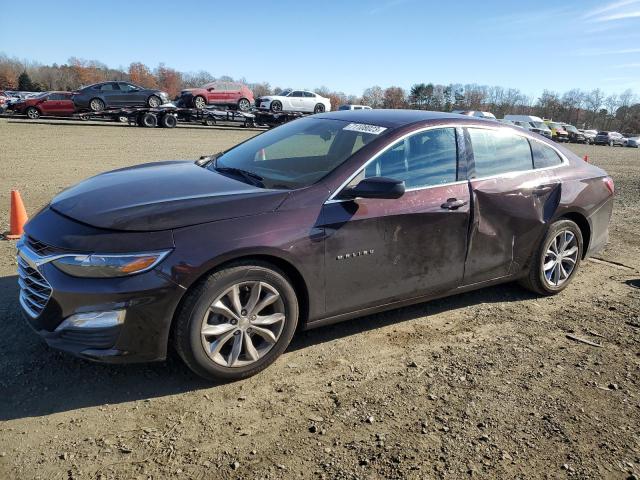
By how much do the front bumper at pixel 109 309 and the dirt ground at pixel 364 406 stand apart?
350mm

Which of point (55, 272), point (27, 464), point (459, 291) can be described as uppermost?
point (55, 272)

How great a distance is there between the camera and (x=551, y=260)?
485 centimetres

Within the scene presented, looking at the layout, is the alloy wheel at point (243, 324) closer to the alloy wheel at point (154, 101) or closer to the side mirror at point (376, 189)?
the side mirror at point (376, 189)

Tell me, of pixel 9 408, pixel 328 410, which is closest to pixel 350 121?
pixel 328 410

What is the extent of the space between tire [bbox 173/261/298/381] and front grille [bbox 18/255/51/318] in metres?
0.80

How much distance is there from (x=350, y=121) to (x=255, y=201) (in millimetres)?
1460

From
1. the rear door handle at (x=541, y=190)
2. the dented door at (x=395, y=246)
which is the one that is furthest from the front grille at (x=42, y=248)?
the rear door handle at (x=541, y=190)

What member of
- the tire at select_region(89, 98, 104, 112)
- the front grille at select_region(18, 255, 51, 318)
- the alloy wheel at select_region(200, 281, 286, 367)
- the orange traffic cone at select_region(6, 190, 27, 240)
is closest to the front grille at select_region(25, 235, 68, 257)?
the front grille at select_region(18, 255, 51, 318)

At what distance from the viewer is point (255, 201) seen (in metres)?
3.24

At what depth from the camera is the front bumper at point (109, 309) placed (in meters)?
2.79

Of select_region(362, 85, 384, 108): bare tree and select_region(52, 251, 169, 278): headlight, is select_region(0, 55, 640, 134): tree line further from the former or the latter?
select_region(52, 251, 169, 278): headlight

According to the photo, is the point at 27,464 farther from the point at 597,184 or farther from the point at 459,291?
the point at 597,184

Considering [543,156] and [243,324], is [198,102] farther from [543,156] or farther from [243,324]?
[243,324]

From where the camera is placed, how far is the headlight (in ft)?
9.17
